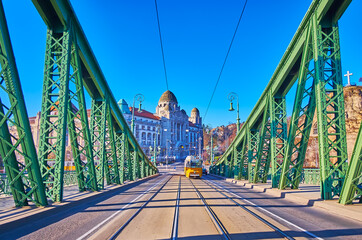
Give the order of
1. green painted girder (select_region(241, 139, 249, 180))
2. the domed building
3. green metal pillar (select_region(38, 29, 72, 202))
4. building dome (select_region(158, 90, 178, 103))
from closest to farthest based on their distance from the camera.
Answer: green metal pillar (select_region(38, 29, 72, 202))
green painted girder (select_region(241, 139, 249, 180))
the domed building
building dome (select_region(158, 90, 178, 103))

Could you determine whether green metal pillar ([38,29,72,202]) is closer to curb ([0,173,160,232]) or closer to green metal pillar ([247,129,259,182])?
curb ([0,173,160,232])

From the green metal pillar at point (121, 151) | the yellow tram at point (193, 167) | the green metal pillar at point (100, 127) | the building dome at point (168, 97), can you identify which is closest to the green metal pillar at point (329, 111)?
the green metal pillar at point (100, 127)

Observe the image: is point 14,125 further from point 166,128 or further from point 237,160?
point 166,128

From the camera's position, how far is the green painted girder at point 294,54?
909 centimetres

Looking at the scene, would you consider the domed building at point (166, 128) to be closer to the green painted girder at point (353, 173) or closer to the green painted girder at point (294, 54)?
the green painted girder at point (294, 54)

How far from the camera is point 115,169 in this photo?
52.5 ft

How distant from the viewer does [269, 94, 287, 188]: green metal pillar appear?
531 inches

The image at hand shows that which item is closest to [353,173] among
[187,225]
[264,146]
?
[187,225]

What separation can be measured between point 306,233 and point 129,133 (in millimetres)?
16679

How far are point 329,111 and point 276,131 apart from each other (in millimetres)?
4987

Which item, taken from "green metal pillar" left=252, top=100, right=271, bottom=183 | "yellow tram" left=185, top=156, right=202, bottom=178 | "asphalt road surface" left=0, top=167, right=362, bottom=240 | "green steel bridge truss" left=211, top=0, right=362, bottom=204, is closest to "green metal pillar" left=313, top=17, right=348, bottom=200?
"green steel bridge truss" left=211, top=0, right=362, bottom=204

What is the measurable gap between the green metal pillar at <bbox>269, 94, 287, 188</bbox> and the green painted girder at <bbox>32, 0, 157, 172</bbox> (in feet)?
34.4

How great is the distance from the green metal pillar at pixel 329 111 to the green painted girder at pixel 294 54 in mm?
505

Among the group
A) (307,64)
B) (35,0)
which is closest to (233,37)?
(307,64)
